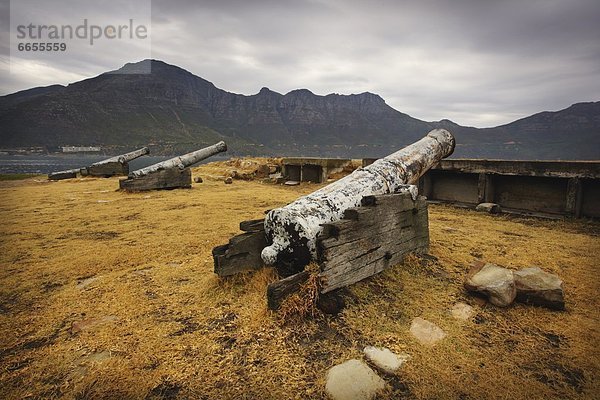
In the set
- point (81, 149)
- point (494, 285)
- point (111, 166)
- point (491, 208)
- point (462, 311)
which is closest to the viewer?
point (462, 311)

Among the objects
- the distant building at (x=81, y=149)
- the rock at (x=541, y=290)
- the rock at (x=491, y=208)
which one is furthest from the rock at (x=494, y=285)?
the distant building at (x=81, y=149)

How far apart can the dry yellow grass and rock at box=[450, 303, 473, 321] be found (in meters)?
0.08

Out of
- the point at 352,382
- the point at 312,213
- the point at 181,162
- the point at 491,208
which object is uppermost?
the point at 181,162

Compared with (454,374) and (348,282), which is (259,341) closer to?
(348,282)

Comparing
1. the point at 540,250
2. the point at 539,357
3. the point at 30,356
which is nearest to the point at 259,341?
the point at 30,356

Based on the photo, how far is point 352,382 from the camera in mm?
2047

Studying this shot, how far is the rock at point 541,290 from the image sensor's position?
3.01 m

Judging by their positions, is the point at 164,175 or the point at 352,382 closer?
the point at 352,382

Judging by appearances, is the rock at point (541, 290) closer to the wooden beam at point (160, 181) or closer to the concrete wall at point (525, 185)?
the concrete wall at point (525, 185)

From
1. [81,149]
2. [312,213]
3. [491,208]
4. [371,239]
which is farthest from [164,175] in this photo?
[81,149]

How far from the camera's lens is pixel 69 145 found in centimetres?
13738

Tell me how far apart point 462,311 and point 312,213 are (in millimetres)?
1817

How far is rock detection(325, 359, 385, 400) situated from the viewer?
1.95m

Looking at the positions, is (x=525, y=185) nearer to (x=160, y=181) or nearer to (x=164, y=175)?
(x=164, y=175)
